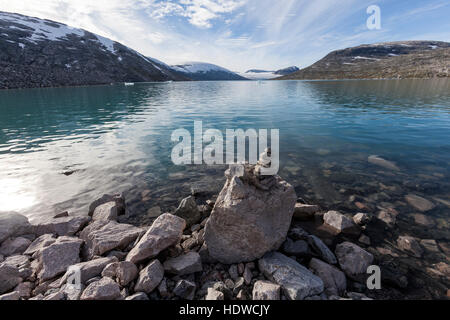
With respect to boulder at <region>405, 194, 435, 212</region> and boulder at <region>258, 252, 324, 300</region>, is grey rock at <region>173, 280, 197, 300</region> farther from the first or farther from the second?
boulder at <region>405, 194, 435, 212</region>

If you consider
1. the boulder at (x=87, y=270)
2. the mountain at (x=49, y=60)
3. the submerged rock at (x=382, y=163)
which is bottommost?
the boulder at (x=87, y=270)

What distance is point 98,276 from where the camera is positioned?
509cm

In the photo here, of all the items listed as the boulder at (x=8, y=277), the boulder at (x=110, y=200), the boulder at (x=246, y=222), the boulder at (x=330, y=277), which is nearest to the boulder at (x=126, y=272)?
the boulder at (x=246, y=222)

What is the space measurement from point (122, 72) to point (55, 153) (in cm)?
20495

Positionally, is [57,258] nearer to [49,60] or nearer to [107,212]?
[107,212]

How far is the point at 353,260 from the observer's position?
5.75 metres

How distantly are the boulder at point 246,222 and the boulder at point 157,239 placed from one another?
1.00m

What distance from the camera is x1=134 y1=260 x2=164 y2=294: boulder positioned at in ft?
15.4

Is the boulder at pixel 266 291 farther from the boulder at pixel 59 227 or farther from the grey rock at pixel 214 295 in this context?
the boulder at pixel 59 227

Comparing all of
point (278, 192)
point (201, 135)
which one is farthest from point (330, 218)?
point (201, 135)

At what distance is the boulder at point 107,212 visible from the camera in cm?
798

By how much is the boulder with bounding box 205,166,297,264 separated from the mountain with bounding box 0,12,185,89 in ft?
442

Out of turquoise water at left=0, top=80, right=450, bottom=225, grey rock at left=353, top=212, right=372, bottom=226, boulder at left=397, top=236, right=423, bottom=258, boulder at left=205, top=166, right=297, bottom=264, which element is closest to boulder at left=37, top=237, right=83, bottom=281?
turquoise water at left=0, top=80, right=450, bottom=225
